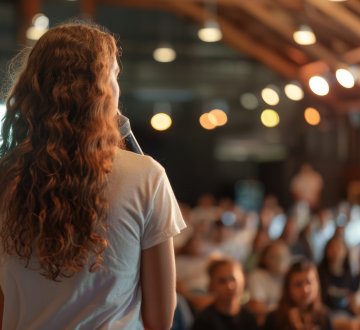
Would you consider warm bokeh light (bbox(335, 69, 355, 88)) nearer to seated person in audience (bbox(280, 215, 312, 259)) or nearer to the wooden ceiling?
the wooden ceiling

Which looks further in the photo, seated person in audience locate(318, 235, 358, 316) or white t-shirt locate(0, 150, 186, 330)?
seated person in audience locate(318, 235, 358, 316)

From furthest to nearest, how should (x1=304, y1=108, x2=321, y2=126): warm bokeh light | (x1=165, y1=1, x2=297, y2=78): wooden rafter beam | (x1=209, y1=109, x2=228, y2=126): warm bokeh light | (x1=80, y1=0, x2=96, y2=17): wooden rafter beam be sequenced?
(x1=209, y1=109, x2=228, y2=126): warm bokeh light
(x1=165, y1=1, x2=297, y2=78): wooden rafter beam
(x1=304, y1=108, x2=321, y2=126): warm bokeh light
(x1=80, y1=0, x2=96, y2=17): wooden rafter beam

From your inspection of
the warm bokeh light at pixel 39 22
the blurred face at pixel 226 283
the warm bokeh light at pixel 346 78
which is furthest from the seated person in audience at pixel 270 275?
the warm bokeh light at pixel 39 22

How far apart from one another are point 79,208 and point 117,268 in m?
0.13

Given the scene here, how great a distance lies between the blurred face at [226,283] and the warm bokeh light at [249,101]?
51.6 feet

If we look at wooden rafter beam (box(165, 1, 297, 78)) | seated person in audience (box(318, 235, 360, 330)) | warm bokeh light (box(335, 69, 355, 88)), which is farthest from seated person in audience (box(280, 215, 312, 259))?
wooden rafter beam (box(165, 1, 297, 78))

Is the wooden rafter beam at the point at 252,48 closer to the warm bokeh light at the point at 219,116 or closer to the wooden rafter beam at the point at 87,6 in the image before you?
the wooden rafter beam at the point at 87,6

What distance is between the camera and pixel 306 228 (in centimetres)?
1099

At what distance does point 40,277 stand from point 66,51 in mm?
394

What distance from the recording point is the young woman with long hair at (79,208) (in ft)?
5.41

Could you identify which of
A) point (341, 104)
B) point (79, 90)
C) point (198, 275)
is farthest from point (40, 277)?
point (341, 104)

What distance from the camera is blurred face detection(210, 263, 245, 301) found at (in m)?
4.94

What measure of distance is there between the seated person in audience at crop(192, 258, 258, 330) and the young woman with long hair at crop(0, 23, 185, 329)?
10.6 ft

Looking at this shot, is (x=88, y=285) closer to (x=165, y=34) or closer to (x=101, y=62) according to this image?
(x=101, y=62)
